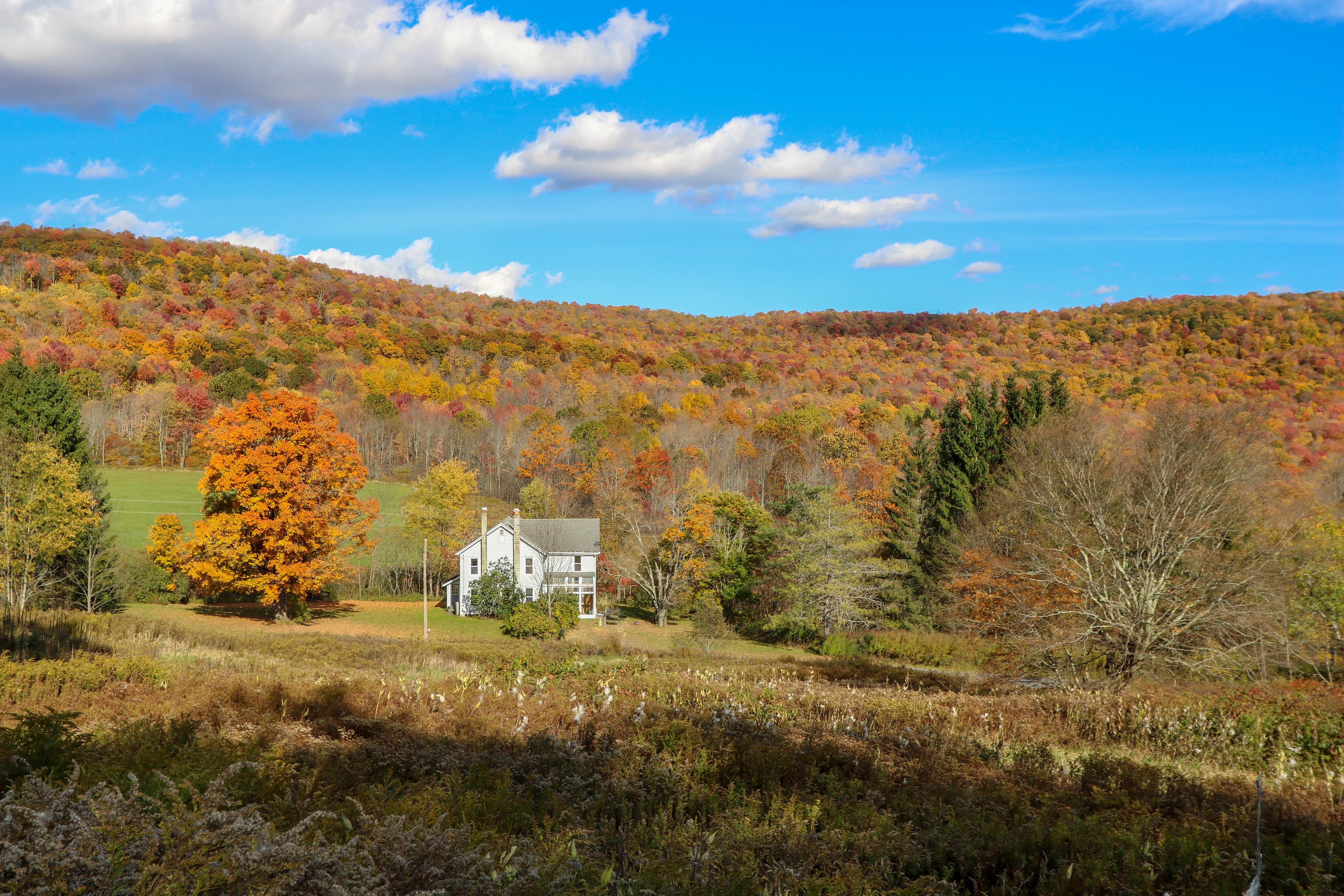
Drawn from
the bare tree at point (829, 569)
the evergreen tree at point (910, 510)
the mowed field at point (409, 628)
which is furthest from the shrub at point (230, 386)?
the evergreen tree at point (910, 510)

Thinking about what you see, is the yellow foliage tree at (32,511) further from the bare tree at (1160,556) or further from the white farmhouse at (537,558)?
the bare tree at (1160,556)

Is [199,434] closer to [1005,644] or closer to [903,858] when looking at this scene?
[1005,644]

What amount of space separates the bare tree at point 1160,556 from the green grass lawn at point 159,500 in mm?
40719

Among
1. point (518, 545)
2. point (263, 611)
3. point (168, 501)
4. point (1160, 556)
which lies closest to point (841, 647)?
point (1160, 556)

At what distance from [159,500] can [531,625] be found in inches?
1341

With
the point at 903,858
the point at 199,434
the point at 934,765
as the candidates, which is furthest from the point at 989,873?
the point at 199,434

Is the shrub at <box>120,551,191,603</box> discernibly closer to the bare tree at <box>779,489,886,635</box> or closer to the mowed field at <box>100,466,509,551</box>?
the mowed field at <box>100,466,509,551</box>

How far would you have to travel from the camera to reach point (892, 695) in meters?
14.5

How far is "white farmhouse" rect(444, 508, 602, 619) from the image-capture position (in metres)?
47.0

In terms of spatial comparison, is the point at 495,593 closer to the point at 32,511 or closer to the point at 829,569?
the point at 829,569

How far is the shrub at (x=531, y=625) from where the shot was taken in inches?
1412

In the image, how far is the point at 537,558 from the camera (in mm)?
48375

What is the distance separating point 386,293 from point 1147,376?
10137 centimetres

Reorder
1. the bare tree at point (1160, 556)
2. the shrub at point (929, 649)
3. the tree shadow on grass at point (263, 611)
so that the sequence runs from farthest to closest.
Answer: the tree shadow on grass at point (263, 611), the shrub at point (929, 649), the bare tree at point (1160, 556)
